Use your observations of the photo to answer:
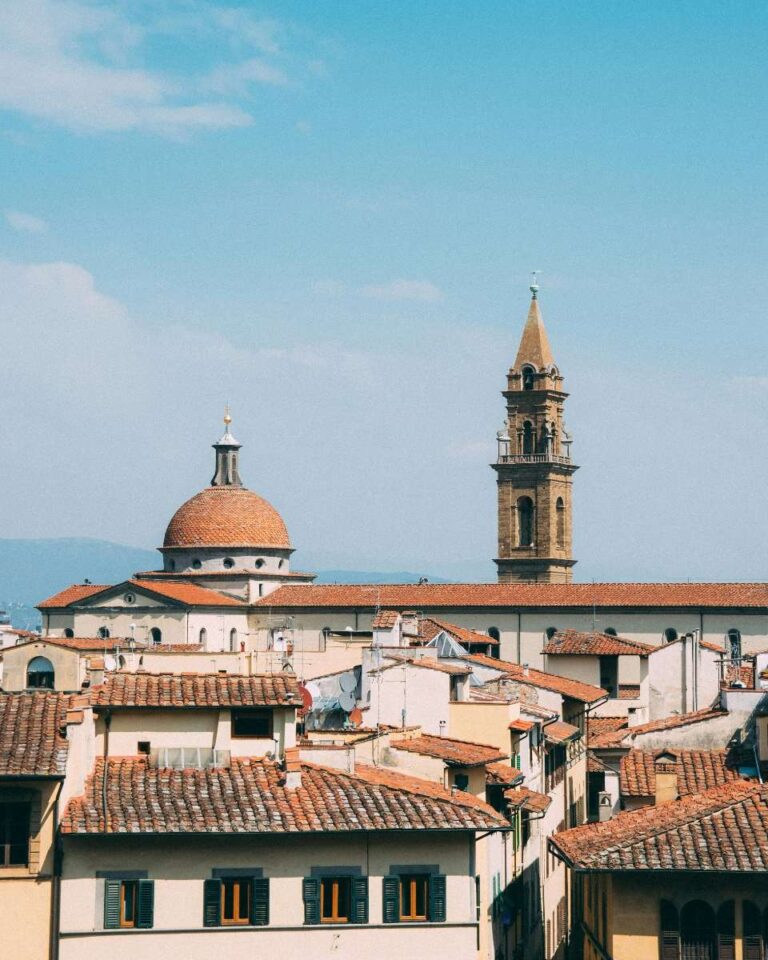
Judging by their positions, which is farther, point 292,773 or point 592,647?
point 592,647

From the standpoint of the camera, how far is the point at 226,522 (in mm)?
102875

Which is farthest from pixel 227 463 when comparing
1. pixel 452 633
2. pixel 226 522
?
pixel 452 633

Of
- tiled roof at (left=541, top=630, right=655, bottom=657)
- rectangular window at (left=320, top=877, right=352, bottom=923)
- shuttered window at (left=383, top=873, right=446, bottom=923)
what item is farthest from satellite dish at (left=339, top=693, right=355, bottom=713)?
tiled roof at (left=541, top=630, right=655, bottom=657)

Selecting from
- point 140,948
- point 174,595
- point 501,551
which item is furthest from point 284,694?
point 501,551

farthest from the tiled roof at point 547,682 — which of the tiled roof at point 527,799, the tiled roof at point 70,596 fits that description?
the tiled roof at point 70,596

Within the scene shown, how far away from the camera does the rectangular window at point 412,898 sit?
28406mm

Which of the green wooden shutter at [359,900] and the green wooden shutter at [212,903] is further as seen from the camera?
the green wooden shutter at [359,900]

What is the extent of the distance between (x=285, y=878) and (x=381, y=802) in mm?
1702

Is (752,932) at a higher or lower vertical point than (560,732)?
lower

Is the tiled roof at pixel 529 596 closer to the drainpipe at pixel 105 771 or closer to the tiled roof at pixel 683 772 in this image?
the tiled roof at pixel 683 772

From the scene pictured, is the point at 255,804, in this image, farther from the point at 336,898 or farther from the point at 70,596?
the point at 70,596

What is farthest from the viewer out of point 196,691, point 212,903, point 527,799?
point 527,799

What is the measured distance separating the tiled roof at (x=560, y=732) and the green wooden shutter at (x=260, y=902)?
1708 centimetres

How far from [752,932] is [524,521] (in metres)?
88.7
